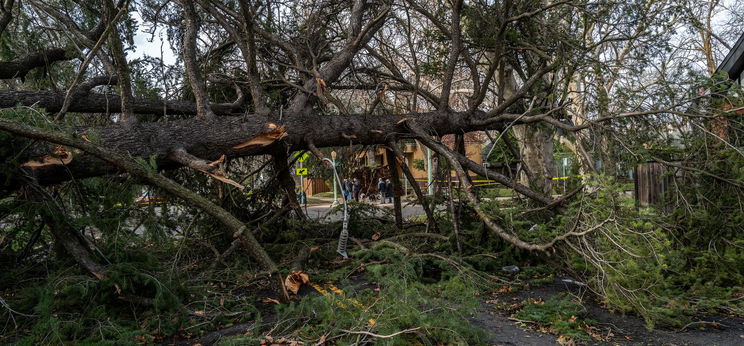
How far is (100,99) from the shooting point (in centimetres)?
608

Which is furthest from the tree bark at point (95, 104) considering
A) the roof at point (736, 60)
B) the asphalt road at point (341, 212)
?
the roof at point (736, 60)

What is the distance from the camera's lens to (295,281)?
4.18m

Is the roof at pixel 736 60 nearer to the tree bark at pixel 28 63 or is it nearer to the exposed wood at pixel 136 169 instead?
the exposed wood at pixel 136 169

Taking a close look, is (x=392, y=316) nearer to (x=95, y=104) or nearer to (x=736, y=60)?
(x=95, y=104)

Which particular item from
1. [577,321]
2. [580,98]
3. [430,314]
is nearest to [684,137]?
[580,98]

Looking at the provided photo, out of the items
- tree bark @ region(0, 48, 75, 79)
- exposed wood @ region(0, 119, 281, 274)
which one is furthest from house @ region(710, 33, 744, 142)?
tree bark @ region(0, 48, 75, 79)

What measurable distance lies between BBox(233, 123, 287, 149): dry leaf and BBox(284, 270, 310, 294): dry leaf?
1.56 metres

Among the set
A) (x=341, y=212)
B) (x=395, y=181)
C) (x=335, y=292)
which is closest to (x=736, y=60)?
(x=395, y=181)

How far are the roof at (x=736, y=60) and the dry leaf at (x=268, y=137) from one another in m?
8.07

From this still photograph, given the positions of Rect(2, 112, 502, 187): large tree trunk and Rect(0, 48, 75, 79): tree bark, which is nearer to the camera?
Rect(2, 112, 502, 187): large tree trunk

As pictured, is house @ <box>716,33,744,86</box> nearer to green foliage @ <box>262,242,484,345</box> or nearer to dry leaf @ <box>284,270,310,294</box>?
green foliage @ <box>262,242,484,345</box>

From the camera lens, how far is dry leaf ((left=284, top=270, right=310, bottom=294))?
13.5 ft

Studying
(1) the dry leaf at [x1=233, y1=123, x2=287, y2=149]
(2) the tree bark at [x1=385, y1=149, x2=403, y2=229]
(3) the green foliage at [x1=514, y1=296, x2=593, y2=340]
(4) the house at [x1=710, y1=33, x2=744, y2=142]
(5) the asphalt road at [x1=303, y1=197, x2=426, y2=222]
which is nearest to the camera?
(3) the green foliage at [x1=514, y1=296, x2=593, y2=340]

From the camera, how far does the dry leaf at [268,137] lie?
512 centimetres
